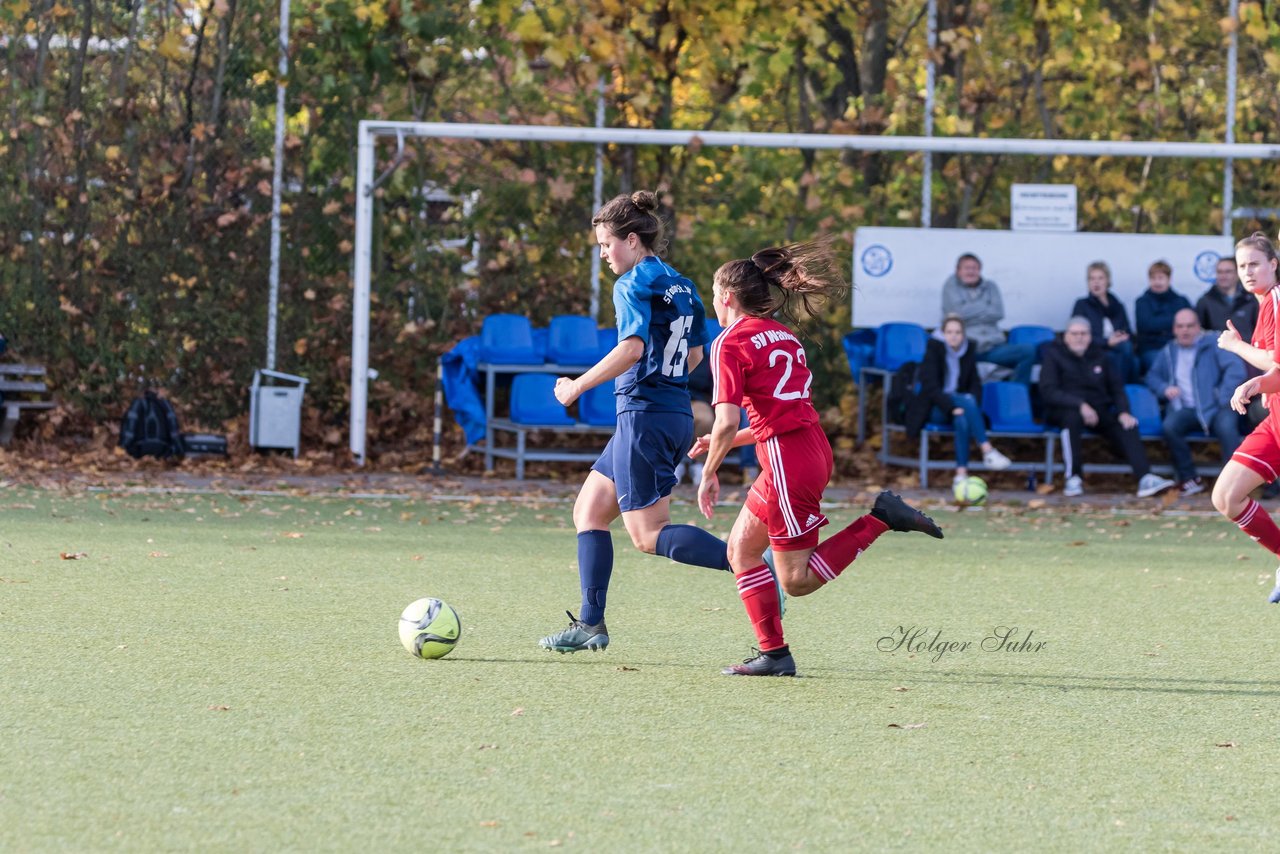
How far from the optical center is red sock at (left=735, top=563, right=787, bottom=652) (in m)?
5.75

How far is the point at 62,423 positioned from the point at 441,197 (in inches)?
147

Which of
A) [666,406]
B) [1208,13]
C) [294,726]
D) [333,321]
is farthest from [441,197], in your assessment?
[294,726]

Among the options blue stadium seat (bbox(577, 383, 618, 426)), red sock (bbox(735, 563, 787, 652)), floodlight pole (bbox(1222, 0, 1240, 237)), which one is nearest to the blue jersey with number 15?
red sock (bbox(735, 563, 787, 652))

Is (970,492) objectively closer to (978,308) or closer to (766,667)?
(978,308)

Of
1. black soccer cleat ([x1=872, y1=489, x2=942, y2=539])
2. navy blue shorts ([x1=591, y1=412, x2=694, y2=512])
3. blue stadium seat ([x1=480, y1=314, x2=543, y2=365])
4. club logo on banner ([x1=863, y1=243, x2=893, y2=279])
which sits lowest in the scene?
black soccer cleat ([x1=872, y1=489, x2=942, y2=539])

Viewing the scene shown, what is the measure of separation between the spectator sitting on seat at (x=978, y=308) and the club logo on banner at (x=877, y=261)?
2.16ft

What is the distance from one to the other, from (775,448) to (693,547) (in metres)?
0.55

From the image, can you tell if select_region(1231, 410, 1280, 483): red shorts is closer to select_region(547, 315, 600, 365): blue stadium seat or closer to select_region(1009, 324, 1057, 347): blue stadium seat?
select_region(1009, 324, 1057, 347): blue stadium seat

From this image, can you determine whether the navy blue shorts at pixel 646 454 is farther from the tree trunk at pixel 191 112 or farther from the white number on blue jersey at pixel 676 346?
the tree trunk at pixel 191 112

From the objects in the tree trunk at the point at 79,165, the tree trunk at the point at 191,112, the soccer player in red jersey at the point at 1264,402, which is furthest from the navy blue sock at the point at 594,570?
the tree trunk at the point at 79,165

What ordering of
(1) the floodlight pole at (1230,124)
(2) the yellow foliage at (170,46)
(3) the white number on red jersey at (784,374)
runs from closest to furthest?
(3) the white number on red jersey at (784,374) < (1) the floodlight pole at (1230,124) < (2) the yellow foliage at (170,46)

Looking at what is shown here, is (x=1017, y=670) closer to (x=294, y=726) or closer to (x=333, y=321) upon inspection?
(x=294, y=726)

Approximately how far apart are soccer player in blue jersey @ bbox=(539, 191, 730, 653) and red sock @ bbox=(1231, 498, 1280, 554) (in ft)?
8.64

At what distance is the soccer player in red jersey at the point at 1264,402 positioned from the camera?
7.07 meters
